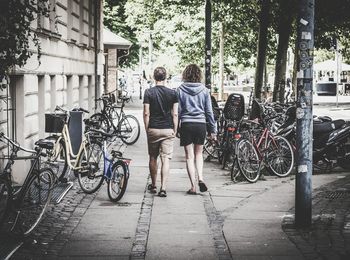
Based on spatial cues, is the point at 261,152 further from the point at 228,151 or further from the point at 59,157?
the point at 59,157

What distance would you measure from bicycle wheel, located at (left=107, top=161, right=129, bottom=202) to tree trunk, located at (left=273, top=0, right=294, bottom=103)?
13963 millimetres

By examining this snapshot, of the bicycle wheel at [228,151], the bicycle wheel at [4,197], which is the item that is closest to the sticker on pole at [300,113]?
the bicycle wheel at [4,197]

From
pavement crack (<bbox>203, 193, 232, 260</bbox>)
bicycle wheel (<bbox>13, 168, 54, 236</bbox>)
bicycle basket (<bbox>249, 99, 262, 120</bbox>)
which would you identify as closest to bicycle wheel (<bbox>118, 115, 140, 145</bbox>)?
bicycle basket (<bbox>249, 99, 262, 120</bbox>)

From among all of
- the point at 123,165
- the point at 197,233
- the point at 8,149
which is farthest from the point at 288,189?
the point at 8,149

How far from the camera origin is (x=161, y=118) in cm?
966

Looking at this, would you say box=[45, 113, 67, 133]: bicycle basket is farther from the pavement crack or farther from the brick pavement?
the brick pavement

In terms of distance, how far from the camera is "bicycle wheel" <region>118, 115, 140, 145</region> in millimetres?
17609

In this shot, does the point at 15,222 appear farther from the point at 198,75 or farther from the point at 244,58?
the point at 244,58

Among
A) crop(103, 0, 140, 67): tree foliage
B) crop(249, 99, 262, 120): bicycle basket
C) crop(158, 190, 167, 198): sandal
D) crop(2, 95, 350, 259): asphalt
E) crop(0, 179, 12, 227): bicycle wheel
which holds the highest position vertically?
crop(103, 0, 140, 67): tree foliage

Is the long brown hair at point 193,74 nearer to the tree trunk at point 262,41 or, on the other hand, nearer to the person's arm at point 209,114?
the person's arm at point 209,114

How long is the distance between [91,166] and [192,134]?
4.95 ft

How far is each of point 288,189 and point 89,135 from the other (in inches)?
122

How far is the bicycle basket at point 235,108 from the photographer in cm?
1311

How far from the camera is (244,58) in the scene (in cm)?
4253
